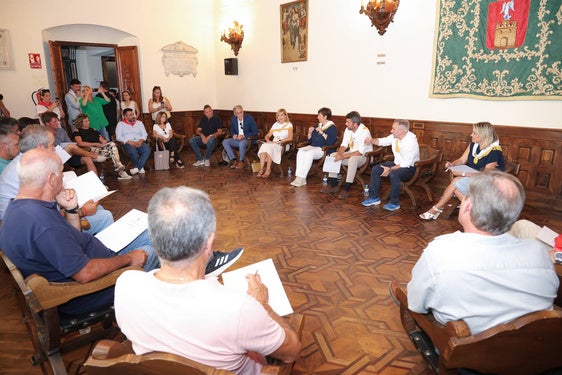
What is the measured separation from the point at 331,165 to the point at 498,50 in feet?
9.01

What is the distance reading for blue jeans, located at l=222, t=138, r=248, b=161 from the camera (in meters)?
7.60

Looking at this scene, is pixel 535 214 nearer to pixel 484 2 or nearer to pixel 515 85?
pixel 515 85

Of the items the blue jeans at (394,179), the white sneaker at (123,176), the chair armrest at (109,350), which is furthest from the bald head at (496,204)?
the white sneaker at (123,176)

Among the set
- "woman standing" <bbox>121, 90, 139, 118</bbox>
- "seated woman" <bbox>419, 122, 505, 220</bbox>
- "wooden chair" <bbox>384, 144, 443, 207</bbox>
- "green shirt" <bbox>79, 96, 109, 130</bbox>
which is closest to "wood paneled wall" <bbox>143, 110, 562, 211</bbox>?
"wooden chair" <bbox>384, 144, 443, 207</bbox>

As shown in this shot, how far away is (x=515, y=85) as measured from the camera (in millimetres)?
4754

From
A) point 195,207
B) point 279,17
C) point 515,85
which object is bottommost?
point 195,207

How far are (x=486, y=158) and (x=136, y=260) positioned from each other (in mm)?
4011

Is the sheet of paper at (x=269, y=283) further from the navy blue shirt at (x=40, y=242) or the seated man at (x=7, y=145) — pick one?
the seated man at (x=7, y=145)

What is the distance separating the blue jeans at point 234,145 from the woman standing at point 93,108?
2.95 m

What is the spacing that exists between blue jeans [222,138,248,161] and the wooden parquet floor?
1.19 metres

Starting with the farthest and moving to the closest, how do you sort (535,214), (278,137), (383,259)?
(278,137)
(535,214)
(383,259)

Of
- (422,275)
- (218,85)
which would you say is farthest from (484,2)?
(218,85)

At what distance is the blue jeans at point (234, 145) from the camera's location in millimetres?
7598

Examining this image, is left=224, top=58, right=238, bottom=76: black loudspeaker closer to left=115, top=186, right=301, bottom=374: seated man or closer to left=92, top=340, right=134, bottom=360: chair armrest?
left=115, top=186, right=301, bottom=374: seated man
